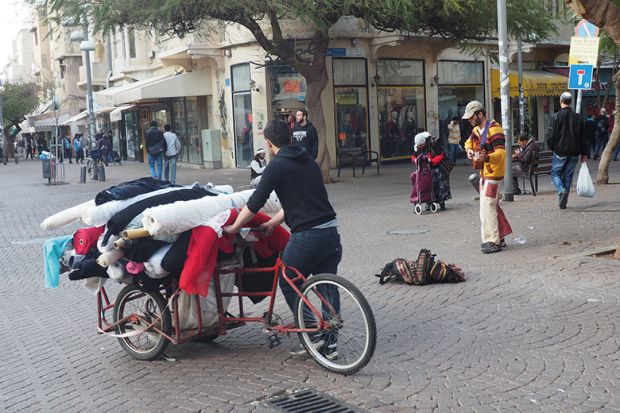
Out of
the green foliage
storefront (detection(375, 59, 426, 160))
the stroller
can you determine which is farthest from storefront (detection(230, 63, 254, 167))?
the green foliage

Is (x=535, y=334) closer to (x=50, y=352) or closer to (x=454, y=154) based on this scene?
(x=50, y=352)

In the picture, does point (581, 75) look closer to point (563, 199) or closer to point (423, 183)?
point (563, 199)

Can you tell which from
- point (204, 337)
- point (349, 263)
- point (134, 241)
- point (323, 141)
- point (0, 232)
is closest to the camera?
point (134, 241)

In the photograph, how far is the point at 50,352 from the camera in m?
6.86

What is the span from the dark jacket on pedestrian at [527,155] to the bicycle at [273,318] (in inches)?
433

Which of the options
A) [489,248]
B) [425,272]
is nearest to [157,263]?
[425,272]

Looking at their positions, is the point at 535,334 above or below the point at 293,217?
below

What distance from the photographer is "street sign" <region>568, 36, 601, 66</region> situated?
15.0m

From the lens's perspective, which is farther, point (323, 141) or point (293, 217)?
point (323, 141)

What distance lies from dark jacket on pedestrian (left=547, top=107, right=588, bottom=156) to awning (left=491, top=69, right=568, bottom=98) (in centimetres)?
2100

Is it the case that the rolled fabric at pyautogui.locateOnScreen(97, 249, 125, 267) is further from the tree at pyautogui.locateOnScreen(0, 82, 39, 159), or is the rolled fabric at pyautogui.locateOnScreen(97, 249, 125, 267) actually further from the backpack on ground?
the tree at pyautogui.locateOnScreen(0, 82, 39, 159)

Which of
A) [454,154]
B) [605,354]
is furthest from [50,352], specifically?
[454,154]

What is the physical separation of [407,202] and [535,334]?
1034 centimetres

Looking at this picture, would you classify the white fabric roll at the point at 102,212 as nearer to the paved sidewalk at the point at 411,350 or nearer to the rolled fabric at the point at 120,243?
the rolled fabric at the point at 120,243
